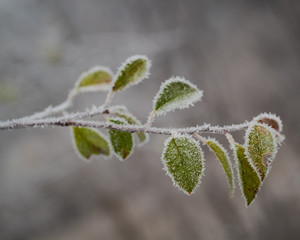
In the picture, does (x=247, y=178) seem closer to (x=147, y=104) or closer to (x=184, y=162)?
(x=184, y=162)

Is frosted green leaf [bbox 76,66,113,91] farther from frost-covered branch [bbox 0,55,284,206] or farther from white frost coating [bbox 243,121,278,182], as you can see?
white frost coating [bbox 243,121,278,182]

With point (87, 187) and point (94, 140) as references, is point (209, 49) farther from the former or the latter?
point (94, 140)

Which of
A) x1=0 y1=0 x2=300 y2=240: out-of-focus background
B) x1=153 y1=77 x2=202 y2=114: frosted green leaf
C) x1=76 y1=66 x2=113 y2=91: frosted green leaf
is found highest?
x1=0 y1=0 x2=300 y2=240: out-of-focus background

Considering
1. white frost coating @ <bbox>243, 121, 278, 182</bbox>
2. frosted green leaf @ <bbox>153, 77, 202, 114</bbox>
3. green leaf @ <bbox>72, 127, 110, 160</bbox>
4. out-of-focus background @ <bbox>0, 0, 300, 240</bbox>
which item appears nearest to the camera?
white frost coating @ <bbox>243, 121, 278, 182</bbox>

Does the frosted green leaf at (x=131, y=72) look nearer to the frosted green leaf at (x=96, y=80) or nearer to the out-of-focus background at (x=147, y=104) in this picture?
the frosted green leaf at (x=96, y=80)

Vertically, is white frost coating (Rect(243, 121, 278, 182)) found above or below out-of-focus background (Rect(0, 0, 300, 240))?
below

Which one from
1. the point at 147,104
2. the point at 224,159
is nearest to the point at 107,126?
the point at 224,159

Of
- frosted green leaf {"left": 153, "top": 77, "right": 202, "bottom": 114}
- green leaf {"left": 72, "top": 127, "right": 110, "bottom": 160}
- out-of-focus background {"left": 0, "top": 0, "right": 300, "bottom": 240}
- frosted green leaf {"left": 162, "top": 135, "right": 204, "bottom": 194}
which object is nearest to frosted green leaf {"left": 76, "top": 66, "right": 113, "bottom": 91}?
green leaf {"left": 72, "top": 127, "right": 110, "bottom": 160}
